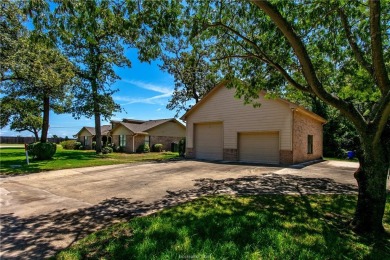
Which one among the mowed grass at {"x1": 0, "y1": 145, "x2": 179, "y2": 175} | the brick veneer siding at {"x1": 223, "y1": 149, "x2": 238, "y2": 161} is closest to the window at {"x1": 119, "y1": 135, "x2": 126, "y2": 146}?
the mowed grass at {"x1": 0, "y1": 145, "x2": 179, "y2": 175}

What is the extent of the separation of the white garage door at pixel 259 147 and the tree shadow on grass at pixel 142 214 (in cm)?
716

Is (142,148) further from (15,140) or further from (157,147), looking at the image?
(15,140)

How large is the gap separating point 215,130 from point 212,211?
1298 cm

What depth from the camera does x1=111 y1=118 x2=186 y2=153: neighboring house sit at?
28688 mm

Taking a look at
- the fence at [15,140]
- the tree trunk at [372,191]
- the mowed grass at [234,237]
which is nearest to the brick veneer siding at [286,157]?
the mowed grass at [234,237]

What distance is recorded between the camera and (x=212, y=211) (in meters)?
5.13

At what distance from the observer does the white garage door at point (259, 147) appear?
14.8 metres

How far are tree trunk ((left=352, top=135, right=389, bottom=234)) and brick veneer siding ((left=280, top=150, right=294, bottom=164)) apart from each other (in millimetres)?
9785

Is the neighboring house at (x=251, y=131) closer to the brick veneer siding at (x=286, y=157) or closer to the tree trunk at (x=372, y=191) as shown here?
the brick veneer siding at (x=286, y=157)

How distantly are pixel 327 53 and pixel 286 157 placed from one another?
7.76 metres

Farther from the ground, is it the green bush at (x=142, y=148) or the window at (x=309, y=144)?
the window at (x=309, y=144)

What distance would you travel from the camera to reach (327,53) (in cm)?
762

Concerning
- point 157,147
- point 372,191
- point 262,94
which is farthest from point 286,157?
point 157,147

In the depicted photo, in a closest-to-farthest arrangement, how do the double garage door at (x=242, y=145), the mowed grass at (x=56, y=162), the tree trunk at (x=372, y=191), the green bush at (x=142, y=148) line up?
the tree trunk at (x=372, y=191) → the mowed grass at (x=56, y=162) → the double garage door at (x=242, y=145) → the green bush at (x=142, y=148)
